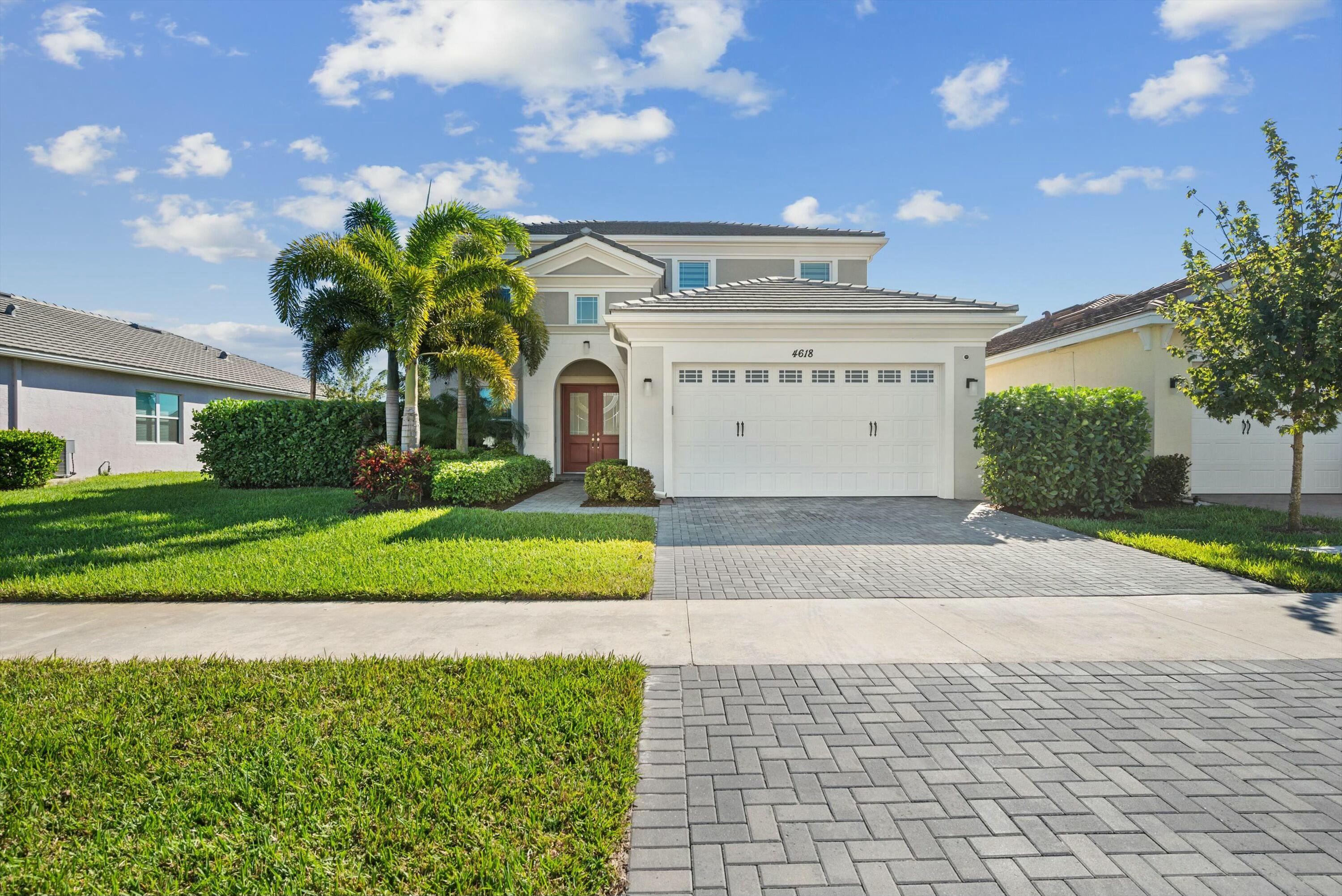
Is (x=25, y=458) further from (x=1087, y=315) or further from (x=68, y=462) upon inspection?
(x=1087, y=315)

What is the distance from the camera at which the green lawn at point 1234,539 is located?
21.0ft

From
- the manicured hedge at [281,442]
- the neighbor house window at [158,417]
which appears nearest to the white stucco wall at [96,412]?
the neighbor house window at [158,417]

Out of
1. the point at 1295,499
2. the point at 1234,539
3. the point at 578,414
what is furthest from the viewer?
the point at 578,414

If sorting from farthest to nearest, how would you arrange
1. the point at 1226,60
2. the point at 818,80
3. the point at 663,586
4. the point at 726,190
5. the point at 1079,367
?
1. the point at 726,190
2. the point at 1079,367
3. the point at 818,80
4. the point at 1226,60
5. the point at 663,586

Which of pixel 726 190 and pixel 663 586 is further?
pixel 726 190

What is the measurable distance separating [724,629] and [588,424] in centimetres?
1442

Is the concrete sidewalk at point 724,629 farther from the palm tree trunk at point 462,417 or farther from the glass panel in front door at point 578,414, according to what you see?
the glass panel in front door at point 578,414

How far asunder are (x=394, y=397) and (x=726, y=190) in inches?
536

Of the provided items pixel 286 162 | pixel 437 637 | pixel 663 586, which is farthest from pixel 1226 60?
pixel 286 162

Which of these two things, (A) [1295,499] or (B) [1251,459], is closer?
(A) [1295,499]

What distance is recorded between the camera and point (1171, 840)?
240 centimetres

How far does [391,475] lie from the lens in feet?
35.7

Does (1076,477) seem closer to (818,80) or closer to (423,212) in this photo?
(818,80)

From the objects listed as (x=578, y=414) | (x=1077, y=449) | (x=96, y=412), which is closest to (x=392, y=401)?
(x=578, y=414)
